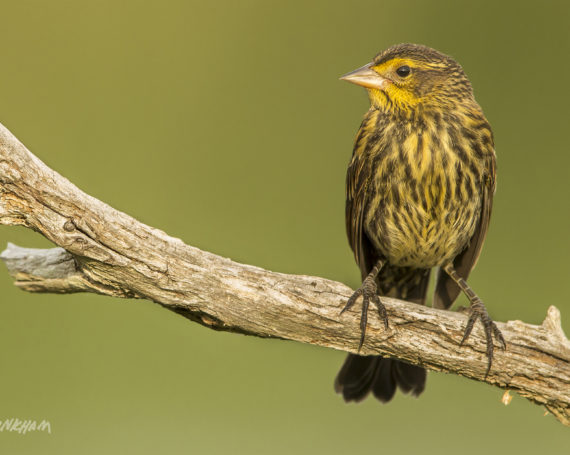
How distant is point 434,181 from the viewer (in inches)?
101

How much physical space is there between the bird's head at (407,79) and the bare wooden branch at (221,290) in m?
0.67

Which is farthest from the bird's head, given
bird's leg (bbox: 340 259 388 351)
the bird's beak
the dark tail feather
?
the dark tail feather

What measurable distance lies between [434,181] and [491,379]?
656 millimetres

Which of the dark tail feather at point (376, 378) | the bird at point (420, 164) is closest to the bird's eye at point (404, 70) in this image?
the bird at point (420, 164)

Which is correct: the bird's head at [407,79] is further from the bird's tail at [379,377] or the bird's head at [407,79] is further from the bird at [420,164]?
the bird's tail at [379,377]

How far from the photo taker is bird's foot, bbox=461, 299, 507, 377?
2.43 meters

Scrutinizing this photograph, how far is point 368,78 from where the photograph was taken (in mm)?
2596

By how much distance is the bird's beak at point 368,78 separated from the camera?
259 centimetres

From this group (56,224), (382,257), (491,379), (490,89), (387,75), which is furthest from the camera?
(490,89)

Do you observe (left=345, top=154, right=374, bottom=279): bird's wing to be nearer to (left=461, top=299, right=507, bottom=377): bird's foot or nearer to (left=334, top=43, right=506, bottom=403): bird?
(left=334, top=43, right=506, bottom=403): bird

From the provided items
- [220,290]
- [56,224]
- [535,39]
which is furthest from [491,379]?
[535,39]

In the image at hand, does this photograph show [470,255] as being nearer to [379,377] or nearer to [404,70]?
[379,377]

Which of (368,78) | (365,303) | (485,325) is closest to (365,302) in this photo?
(365,303)

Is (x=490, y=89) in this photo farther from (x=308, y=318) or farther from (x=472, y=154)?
(x=308, y=318)
